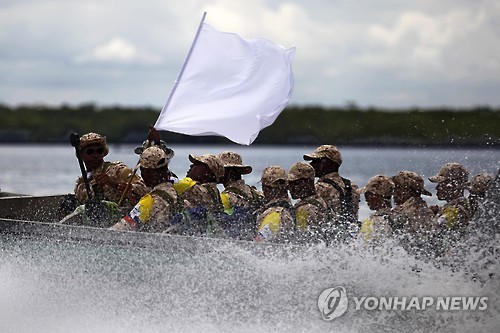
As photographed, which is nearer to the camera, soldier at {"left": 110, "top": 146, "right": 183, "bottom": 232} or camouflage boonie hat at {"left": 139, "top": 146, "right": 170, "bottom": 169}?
soldier at {"left": 110, "top": 146, "right": 183, "bottom": 232}

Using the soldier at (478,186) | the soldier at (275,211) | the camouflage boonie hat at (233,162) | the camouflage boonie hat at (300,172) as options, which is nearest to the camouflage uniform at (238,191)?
the camouflage boonie hat at (233,162)

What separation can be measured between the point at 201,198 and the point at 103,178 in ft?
5.29

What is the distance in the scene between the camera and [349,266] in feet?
28.8

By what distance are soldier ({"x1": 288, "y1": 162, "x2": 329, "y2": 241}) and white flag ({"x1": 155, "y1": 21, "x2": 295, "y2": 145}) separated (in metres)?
0.79

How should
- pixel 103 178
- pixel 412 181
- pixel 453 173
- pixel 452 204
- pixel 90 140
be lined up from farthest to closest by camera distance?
pixel 90 140, pixel 103 178, pixel 453 173, pixel 452 204, pixel 412 181

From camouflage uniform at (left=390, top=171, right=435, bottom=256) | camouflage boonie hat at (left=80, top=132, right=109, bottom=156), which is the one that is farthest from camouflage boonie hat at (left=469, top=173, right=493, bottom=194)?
camouflage boonie hat at (left=80, top=132, right=109, bottom=156)

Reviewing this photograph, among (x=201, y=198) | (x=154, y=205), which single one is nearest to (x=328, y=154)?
(x=201, y=198)

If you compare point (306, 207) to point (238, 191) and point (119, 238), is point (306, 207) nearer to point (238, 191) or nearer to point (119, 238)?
point (238, 191)

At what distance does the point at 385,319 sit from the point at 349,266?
0.57 meters

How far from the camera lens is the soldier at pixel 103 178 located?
10891mm

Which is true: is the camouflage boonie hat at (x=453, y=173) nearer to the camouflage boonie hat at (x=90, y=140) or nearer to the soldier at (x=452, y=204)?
the soldier at (x=452, y=204)

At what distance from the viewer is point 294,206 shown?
378 inches

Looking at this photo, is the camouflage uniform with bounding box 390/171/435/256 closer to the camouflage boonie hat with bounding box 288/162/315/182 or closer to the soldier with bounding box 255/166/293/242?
the camouflage boonie hat with bounding box 288/162/315/182

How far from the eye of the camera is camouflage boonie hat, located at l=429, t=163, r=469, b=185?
1023cm
